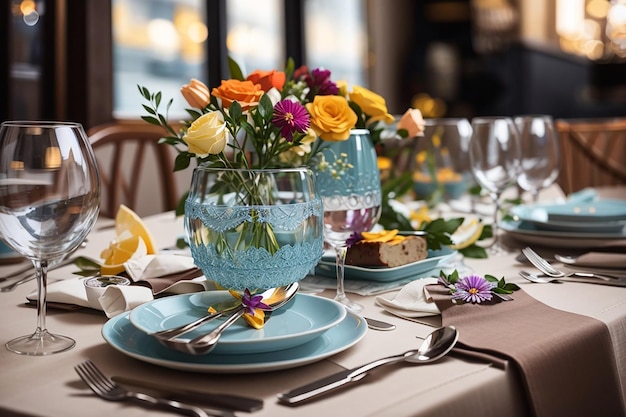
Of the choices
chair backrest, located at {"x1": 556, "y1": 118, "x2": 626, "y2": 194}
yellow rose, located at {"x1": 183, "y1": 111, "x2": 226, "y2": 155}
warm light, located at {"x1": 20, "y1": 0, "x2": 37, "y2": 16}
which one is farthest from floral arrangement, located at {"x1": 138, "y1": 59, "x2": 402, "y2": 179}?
warm light, located at {"x1": 20, "y1": 0, "x2": 37, "y2": 16}

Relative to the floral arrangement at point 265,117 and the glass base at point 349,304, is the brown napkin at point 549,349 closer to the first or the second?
the glass base at point 349,304

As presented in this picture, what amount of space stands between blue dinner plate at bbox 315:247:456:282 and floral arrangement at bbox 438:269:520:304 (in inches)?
3.3

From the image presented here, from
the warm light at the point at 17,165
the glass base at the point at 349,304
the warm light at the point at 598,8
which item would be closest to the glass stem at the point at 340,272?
the glass base at the point at 349,304

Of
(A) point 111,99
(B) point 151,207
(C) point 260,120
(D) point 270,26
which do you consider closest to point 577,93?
(D) point 270,26

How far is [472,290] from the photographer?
79 cm

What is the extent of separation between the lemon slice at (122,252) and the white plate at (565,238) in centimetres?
58

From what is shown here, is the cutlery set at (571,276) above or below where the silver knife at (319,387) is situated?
below

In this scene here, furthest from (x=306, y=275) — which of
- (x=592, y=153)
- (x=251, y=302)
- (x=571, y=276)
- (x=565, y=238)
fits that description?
(x=592, y=153)

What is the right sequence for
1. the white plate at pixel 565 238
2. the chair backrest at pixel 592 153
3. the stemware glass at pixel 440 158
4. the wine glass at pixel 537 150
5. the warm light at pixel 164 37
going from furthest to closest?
the warm light at pixel 164 37 → the chair backrest at pixel 592 153 → the stemware glass at pixel 440 158 → the wine glass at pixel 537 150 → the white plate at pixel 565 238

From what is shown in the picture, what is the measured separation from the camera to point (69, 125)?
0.69 meters

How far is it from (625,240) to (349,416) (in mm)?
757

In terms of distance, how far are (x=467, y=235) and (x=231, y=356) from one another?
23.1 inches

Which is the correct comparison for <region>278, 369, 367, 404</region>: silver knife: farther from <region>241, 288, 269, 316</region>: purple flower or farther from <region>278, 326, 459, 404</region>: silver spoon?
<region>241, 288, 269, 316</region>: purple flower

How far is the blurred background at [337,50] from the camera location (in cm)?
309
